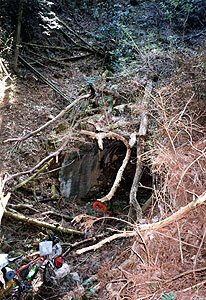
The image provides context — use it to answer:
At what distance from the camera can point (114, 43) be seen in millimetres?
9000

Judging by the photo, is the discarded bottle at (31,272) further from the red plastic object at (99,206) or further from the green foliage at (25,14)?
the green foliage at (25,14)

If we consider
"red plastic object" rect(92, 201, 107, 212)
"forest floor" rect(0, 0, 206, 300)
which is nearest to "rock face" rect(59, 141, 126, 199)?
"forest floor" rect(0, 0, 206, 300)

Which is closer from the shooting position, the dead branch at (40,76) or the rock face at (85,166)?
the rock face at (85,166)

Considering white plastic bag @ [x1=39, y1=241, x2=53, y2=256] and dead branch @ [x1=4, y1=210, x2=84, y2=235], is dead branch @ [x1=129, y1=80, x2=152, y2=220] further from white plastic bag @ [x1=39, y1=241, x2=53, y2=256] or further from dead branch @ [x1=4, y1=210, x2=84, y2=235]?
white plastic bag @ [x1=39, y1=241, x2=53, y2=256]

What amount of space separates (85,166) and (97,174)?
19.5 inches

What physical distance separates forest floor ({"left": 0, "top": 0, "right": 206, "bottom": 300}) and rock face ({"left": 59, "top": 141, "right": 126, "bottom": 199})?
236mm

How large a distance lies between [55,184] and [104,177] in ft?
4.35

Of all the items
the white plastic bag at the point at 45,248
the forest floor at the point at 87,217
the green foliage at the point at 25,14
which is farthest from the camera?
the green foliage at the point at 25,14

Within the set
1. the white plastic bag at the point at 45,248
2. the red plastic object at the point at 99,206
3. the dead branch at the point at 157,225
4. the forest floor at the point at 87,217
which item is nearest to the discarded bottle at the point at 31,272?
the white plastic bag at the point at 45,248

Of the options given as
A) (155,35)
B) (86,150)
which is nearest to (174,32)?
(155,35)

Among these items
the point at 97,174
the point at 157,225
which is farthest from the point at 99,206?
the point at 157,225

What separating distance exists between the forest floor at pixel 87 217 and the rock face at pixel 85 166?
236 mm

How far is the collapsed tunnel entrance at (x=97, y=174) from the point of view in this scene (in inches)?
229

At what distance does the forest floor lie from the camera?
2549mm
